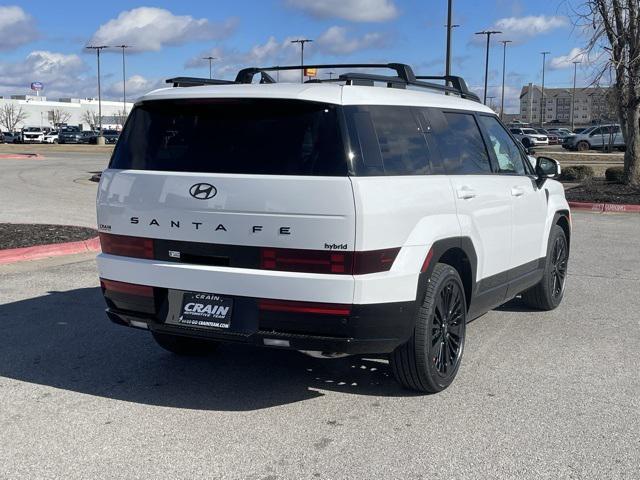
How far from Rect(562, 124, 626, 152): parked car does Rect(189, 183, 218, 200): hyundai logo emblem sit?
44.1 meters

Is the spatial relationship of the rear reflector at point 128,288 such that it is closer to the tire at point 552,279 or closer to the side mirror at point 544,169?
the side mirror at point 544,169

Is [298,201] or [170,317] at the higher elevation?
[298,201]

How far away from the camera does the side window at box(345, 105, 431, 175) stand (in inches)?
162

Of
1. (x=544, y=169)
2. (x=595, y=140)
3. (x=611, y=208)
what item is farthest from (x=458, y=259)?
(x=595, y=140)

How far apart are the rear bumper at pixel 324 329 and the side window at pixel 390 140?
2.68 feet

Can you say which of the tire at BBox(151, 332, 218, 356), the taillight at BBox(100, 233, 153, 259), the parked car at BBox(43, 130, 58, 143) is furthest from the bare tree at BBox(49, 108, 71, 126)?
the taillight at BBox(100, 233, 153, 259)

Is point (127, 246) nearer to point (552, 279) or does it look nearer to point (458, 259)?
point (458, 259)

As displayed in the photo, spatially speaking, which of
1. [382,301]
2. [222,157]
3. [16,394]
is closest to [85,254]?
[16,394]

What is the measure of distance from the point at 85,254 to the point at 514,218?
6.40 m

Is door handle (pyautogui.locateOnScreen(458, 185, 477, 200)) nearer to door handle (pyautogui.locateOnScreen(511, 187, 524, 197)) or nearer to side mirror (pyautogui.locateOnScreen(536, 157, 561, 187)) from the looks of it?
door handle (pyautogui.locateOnScreen(511, 187, 524, 197))

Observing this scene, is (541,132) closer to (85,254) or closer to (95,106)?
(85,254)

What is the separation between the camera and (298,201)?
13.0 feet

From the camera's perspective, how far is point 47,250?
31.7 feet

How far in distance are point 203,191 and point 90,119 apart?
152737 millimetres
